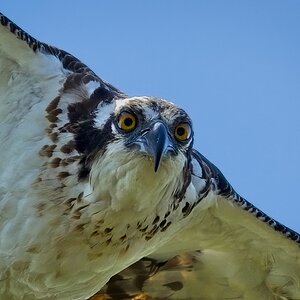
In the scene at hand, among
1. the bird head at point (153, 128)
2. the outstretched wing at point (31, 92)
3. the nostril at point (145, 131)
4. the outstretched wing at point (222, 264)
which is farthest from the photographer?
the outstretched wing at point (222, 264)

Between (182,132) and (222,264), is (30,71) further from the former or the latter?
(222,264)

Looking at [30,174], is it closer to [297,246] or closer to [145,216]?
[145,216]

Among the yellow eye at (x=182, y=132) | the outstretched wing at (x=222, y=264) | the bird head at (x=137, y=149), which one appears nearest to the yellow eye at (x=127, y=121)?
the bird head at (x=137, y=149)

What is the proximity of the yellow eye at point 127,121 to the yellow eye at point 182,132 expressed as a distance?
1.08ft

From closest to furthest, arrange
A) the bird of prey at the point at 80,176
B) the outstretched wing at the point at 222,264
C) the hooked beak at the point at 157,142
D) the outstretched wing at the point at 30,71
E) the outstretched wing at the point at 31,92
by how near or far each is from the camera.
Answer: the hooked beak at the point at 157,142
the bird of prey at the point at 80,176
the outstretched wing at the point at 31,92
the outstretched wing at the point at 30,71
the outstretched wing at the point at 222,264

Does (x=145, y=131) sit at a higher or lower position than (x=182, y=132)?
lower

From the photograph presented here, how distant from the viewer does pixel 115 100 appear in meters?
10.1

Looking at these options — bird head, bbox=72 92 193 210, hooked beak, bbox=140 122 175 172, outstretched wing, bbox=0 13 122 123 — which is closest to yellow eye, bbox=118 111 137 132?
bird head, bbox=72 92 193 210

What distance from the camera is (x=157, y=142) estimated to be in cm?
921

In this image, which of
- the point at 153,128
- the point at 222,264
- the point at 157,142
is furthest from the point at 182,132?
the point at 222,264

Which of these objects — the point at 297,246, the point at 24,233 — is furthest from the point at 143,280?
the point at 24,233

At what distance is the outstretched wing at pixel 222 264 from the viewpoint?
11.7 metres

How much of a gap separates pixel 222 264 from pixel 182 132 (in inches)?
125

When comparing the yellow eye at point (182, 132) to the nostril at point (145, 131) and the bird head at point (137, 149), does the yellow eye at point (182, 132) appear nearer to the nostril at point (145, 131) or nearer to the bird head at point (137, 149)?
the bird head at point (137, 149)
